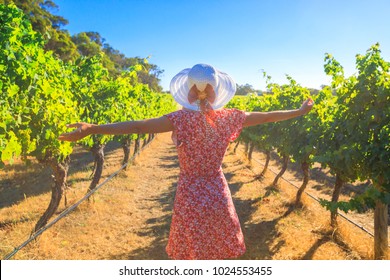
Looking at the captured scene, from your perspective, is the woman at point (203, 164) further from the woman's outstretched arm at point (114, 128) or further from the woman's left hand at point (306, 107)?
the woman's left hand at point (306, 107)

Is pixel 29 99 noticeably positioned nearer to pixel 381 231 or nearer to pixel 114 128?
pixel 114 128

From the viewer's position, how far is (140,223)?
958 centimetres

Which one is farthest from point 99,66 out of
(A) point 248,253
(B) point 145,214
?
(A) point 248,253

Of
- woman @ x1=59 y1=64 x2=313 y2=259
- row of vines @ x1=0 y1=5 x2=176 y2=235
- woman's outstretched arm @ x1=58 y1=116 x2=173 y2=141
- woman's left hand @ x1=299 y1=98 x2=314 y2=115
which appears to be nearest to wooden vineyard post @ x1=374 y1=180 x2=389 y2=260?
woman's left hand @ x1=299 y1=98 x2=314 y2=115

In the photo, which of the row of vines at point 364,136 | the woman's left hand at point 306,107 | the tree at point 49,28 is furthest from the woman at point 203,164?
the tree at point 49,28

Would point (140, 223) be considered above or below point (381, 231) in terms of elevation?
below

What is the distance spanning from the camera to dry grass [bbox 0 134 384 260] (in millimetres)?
7528

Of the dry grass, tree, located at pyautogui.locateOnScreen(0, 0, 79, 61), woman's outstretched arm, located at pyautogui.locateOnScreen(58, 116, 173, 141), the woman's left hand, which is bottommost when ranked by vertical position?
the dry grass

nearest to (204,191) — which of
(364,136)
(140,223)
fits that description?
(364,136)

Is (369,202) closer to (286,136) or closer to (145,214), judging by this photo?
(286,136)

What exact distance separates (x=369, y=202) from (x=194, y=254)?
2674 millimetres

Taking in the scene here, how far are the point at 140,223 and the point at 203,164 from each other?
7406 mm

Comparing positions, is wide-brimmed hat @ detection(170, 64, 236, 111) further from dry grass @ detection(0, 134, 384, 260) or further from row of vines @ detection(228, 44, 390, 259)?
dry grass @ detection(0, 134, 384, 260)

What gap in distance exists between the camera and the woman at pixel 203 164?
268 centimetres
